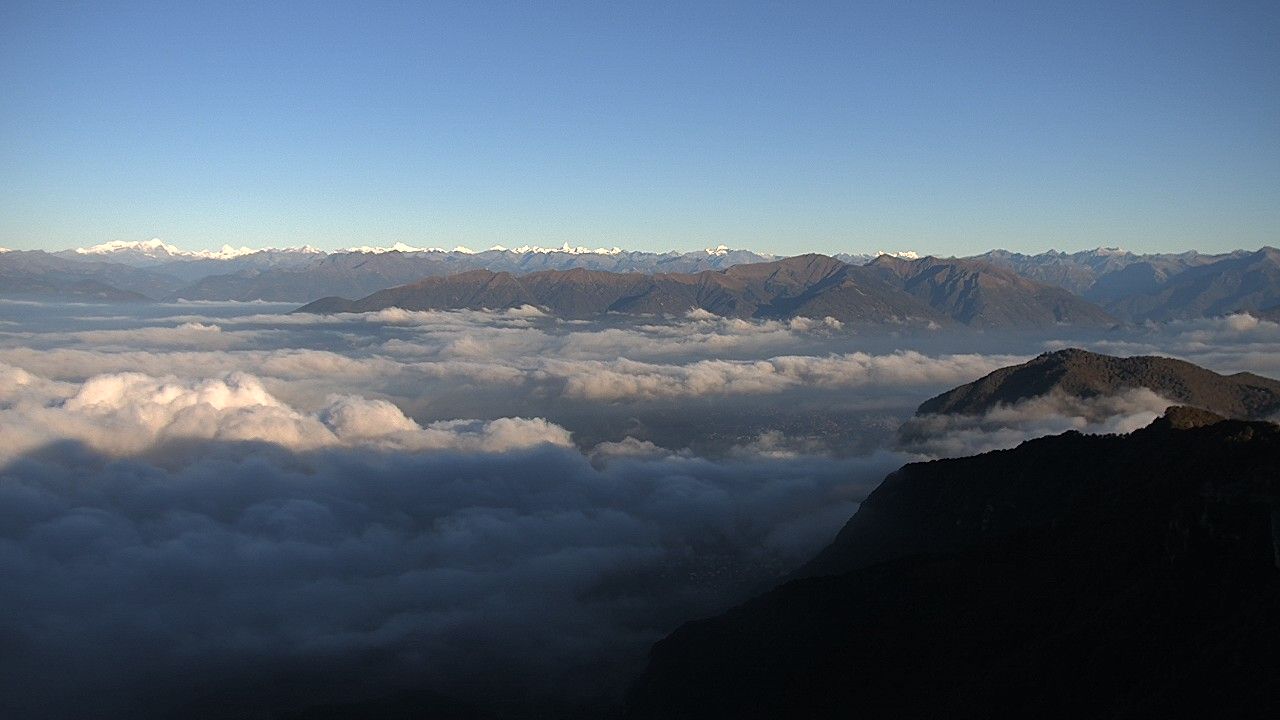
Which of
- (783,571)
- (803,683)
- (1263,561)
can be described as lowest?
(783,571)

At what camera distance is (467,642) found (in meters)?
136

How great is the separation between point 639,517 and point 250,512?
278 feet

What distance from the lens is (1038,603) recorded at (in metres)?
76.4

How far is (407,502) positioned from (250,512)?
36.9 meters

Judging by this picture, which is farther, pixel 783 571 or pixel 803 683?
pixel 783 571

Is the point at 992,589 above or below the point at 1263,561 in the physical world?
below

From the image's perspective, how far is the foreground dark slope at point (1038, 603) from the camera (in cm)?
5734

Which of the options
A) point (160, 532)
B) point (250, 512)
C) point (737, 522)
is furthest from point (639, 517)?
point (160, 532)

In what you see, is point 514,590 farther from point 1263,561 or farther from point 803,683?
point 1263,561

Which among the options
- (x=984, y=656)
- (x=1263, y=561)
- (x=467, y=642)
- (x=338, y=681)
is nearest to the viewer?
(x=1263, y=561)

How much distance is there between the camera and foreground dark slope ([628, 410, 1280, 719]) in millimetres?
57344

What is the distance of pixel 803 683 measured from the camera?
8681 centimetres

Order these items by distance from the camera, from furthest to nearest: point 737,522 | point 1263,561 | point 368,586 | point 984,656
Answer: point 737,522
point 368,586
point 984,656
point 1263,561

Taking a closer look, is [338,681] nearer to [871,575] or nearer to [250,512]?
[250,512]
